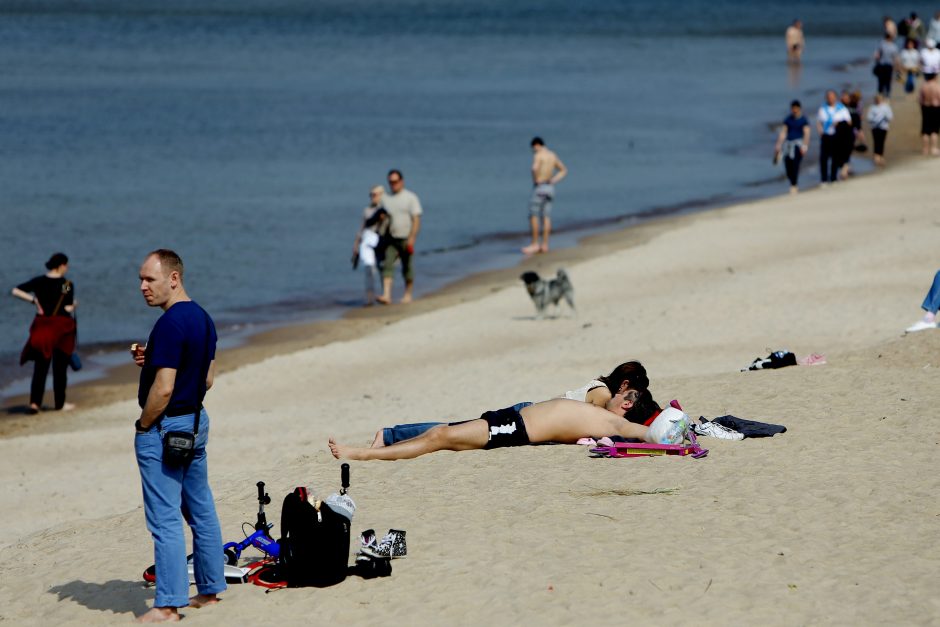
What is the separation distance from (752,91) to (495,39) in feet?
86.8

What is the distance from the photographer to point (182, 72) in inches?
2169

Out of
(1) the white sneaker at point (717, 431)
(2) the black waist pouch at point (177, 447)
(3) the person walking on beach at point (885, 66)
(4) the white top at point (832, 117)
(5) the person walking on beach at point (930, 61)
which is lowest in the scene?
(1) the white sneaker at point (717, 431)

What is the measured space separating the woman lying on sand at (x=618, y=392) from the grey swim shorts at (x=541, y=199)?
12.0 metres

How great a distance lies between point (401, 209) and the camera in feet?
60.8

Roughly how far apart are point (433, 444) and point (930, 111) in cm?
2146

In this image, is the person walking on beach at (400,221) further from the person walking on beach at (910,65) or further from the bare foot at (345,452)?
the person walking on beach at (910,65)

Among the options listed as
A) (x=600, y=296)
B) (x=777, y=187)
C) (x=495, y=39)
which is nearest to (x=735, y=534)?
(x=600, y=296)

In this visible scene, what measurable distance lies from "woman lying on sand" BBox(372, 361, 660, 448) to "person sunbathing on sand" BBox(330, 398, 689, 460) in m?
0.05

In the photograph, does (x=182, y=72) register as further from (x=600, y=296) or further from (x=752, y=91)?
(x=600, y=296)

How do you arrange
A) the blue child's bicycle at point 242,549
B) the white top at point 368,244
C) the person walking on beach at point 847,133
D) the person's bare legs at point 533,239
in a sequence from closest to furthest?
1. the blue child's bicycle at point 242,549
2. the white top at point 368,244
3. the person's bare legs at point 533,239
4. the person walking on beach at point 847,133

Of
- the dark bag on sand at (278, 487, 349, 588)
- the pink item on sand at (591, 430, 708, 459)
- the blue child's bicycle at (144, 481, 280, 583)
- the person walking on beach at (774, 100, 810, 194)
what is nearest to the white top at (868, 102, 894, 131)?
the person walking on beach at (774, 100, 810, 194)

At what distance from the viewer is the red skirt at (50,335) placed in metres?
14.5

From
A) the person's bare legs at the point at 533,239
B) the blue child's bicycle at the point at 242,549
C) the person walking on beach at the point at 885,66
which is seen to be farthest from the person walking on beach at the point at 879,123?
the blue child's bicycle at the point at 242,549

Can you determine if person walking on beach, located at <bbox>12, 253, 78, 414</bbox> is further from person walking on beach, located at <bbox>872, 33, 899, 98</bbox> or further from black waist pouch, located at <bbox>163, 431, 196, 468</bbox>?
person walking on beach, located at <bbox>872, 33, 899, 98</bbox>
